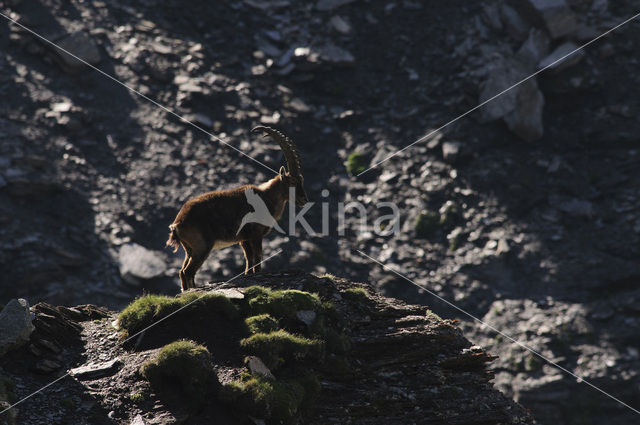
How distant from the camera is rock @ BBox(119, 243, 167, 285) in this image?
28078mm

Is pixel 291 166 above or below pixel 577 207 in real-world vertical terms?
above

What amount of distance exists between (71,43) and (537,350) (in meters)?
27.5

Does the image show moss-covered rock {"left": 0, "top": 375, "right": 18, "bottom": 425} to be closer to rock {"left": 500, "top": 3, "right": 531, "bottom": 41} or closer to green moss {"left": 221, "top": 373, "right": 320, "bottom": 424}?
green moss {"left": 221, "top": 373, "right": 320, "bottom": 424}

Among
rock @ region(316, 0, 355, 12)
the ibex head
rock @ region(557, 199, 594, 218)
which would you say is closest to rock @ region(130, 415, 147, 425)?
the ibex head

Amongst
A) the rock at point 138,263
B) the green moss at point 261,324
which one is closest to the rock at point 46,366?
the green moss at point 261,324

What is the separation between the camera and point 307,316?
12109 millimetres

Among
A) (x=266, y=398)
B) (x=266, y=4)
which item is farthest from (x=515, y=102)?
(x=266, y=398)

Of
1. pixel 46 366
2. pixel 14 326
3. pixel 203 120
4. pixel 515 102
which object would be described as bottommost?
pixel 46 366

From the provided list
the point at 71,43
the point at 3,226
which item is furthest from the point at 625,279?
the point at 71,43

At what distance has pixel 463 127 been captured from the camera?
114 ft

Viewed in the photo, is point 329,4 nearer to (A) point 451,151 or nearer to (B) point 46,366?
(A) point 451,151

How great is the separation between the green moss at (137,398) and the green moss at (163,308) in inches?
68.7

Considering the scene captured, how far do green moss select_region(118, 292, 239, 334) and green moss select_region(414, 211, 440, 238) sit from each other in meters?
20.7

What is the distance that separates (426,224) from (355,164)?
16.9 ft
